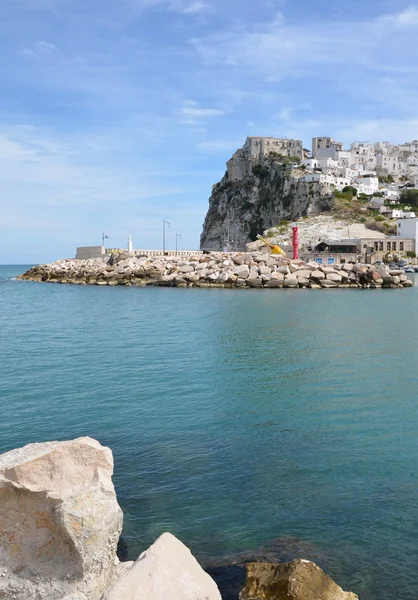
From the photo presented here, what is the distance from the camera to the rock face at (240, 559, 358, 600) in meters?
5.72

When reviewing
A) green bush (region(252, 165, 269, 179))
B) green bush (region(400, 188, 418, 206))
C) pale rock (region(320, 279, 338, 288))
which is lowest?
pale rock (region(320, 279, 338, 288))

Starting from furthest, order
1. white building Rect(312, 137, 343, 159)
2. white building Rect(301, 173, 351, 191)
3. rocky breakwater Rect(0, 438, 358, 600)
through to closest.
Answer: white building Rect(312, 137, 343, 159)
white building Rect(301, 173, 351, 191)
rocky breakwater Rect(0, 438, 358, 600)

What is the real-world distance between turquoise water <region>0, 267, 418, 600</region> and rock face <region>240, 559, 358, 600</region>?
71 centimetres

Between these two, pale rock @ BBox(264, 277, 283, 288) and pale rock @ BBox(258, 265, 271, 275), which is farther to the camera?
pale rock @ BBox(258, 265, 271, 275)

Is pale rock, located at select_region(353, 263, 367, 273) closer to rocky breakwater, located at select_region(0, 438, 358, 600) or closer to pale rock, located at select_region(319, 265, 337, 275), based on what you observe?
pale rock, located at select_region(319, 265, 337, 275)

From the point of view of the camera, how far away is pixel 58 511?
522cm

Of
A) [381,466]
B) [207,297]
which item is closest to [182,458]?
[381,466]

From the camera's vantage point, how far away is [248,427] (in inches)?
478

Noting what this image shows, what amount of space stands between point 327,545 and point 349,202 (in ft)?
360

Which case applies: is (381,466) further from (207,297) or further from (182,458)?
(207,297)

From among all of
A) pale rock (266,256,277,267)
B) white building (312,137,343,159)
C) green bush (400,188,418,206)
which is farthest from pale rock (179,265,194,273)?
white building (312,137,343,159)

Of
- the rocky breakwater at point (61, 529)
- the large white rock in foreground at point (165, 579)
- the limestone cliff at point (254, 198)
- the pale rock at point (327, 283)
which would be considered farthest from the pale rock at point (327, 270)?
the large white rock in foreground at point (165, 579)

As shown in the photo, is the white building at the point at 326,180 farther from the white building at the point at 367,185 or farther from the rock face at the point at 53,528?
the rock face at the point at 53,528

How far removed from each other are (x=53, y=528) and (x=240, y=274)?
53422 mm
